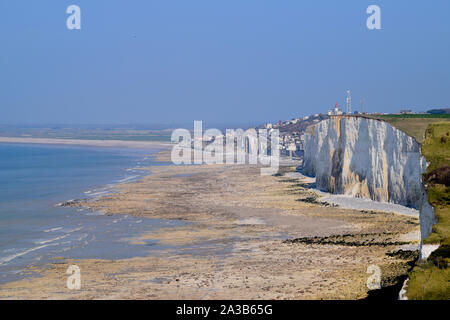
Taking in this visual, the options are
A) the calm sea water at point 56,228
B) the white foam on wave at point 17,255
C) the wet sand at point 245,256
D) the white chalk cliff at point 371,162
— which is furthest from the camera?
the white chalk cliff at point 371,162

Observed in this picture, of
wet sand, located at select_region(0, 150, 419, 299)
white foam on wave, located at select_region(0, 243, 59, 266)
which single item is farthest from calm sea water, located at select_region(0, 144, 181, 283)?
wet sand, located at select_region(0, 150, 419, 299)

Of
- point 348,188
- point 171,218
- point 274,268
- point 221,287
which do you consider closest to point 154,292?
point 221,287

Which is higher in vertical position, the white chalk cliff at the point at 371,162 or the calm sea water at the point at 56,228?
the white chalk cliff at the point at 371,162

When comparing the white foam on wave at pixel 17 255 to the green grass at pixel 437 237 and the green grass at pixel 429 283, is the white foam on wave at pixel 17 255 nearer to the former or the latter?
the green grass at pixel 437 237

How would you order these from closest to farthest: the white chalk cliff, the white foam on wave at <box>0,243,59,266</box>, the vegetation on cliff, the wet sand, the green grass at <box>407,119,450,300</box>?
the green grass at <box>407,119,450,300</box> < the vegetation on cliff < the wet sand < the white foam on wave at <box>0,243,59,266</box> < the white chalk cliff

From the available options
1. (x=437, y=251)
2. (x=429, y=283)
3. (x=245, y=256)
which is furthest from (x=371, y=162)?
(x=429, y=283)

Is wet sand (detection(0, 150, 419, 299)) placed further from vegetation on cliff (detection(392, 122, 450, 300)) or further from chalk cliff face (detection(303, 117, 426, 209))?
chalk cliff face (detection(303, 117, 426, 209))

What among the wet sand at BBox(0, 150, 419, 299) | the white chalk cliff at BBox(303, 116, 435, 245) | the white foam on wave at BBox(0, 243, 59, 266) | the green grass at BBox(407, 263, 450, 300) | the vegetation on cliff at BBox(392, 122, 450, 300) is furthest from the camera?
the white chalk cliff at BBox(303, 116, 435, 245)

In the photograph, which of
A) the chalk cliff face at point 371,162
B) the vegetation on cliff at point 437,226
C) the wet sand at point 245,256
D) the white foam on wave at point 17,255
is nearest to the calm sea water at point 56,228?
Answer: the white foam on wave at point 17,255
